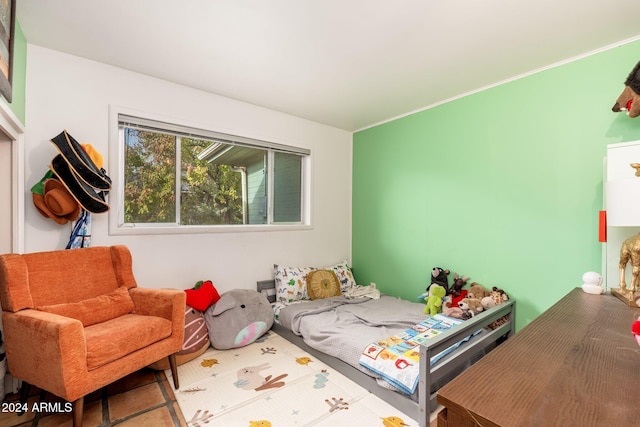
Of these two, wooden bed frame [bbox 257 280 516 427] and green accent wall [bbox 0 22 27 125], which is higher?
green accent wall [bbox 0 22 27 125]

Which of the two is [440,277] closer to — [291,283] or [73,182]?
[291,283]

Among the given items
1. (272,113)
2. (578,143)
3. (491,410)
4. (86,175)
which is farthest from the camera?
(272,113)

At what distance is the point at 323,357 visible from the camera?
2244mm

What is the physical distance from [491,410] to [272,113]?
121 inches

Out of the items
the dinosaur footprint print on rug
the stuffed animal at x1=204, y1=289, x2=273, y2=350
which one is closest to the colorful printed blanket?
the dinosaur footprint print on rug

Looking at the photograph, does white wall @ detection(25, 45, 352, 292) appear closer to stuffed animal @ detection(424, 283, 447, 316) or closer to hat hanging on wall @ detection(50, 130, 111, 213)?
hat hanging on wall @ detection(50, 130, 111, 213)

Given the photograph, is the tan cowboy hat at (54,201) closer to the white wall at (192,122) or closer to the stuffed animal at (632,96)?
the white wall at (192,122)

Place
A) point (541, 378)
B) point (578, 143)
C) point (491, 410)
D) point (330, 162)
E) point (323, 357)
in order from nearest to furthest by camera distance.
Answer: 1. point (491, 410)
2. point (541, 378)
3. point (578, 143)
4. point (323, 357)
5. point (330, 162)

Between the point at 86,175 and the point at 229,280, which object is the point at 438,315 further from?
the point at 86,175

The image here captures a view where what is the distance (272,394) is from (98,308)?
122 cm

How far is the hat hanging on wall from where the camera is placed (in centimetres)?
185

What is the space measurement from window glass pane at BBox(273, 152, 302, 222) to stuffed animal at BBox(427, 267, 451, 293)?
1.60 metres

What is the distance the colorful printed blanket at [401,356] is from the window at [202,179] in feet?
5.81

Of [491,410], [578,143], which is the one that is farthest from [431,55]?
[491,410]
